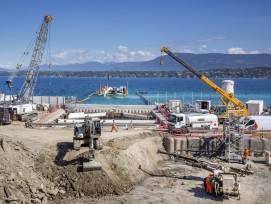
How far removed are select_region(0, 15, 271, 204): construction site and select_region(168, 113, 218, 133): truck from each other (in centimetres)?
12

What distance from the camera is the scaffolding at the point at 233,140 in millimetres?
37344

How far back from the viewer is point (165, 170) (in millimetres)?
34531

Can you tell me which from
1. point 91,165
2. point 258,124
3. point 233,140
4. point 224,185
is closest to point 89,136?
point 91,165

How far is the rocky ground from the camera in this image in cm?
2673

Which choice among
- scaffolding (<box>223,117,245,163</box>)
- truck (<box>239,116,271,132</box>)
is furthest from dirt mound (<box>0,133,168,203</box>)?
truck (<box>239,116,271,132</box>)

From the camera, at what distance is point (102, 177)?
1120 inches

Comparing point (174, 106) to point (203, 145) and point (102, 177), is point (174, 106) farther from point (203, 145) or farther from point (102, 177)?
point (102, 177)

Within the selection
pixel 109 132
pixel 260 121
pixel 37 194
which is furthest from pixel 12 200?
pixel 260 121

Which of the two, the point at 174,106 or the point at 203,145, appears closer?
the point at 203,145

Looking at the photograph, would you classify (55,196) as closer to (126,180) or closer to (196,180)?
(126,180)

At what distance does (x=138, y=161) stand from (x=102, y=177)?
19.5 ft

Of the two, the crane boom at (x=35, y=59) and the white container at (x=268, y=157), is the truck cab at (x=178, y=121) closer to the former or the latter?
the white container at (x=268, y=157)

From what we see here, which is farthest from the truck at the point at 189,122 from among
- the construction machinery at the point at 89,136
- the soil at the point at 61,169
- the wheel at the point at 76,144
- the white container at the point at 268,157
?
the wheel at the point at 76,144

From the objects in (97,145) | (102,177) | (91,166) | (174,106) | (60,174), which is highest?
(174,106)
